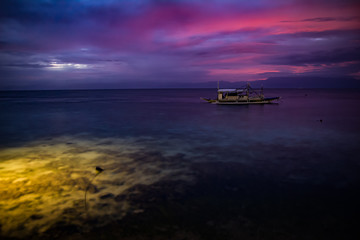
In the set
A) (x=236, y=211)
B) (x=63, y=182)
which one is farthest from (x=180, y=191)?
(x=63, y=182)

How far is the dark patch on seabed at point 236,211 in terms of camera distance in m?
8.54

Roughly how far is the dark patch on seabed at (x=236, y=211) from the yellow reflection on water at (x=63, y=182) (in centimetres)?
77

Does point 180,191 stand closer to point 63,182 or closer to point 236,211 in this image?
point 236,211

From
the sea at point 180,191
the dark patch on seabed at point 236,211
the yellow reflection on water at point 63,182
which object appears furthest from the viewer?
the yellow reflection on water at point 63,182

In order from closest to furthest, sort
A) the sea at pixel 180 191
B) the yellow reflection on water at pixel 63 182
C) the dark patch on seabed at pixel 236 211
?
the dark patch on seabed at pixel 236 211
the sea at pixel 180 191
the yellow reflection on water at pixel 63 182

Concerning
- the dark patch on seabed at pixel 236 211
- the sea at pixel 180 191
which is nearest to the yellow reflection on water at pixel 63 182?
the sea at pixel 180 191

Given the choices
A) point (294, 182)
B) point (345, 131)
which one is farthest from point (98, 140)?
point (345, 131)

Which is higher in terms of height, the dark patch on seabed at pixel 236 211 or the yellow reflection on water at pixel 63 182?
the yellow reflection on water at pixel 63 182

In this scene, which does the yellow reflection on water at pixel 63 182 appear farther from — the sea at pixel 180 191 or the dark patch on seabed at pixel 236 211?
the dark patch on seabed at pixel 236 211

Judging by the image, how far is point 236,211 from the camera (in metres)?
10.1

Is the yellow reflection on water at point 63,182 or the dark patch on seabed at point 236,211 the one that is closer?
the dark patch on seabed at point 236,211

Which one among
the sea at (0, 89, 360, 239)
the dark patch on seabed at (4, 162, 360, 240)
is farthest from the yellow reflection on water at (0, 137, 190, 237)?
the dark patch on seabed at (4, 162, 360, 240)

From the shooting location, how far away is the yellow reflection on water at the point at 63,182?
9.47 meters

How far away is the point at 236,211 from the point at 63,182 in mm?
9695
